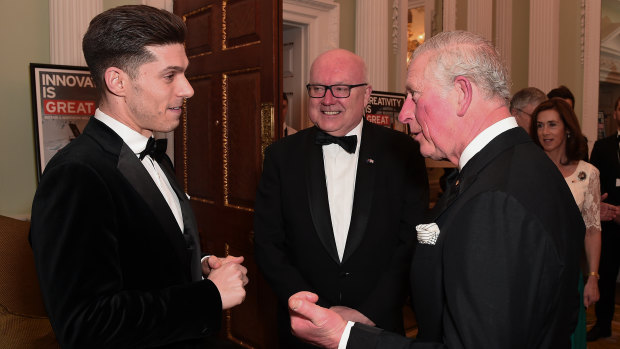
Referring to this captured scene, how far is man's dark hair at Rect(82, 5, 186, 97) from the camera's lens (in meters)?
1.30

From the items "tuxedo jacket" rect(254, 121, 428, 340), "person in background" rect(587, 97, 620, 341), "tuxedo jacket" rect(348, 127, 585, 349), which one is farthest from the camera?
"person in background" rect(587, 97, 620, 341)

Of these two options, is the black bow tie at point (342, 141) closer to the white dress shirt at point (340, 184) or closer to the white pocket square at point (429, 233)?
the white dress shirt at point (340, 184)

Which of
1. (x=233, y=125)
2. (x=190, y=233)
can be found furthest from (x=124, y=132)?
(x=233, y=125)

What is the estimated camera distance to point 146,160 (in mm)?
1451

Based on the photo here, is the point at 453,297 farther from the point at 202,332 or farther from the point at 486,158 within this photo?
the point at 202,332

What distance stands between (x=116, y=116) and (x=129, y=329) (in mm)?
584

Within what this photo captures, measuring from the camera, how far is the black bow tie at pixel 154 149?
142 centimetres

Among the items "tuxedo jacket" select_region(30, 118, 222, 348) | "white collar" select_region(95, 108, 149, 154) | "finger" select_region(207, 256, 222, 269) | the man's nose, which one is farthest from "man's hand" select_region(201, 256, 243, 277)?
the man's nose

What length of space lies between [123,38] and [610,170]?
4.25m

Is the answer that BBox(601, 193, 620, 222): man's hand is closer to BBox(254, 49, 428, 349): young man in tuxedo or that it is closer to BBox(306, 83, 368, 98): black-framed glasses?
BBox(254, 49, 428, 349): young man in tuxedo

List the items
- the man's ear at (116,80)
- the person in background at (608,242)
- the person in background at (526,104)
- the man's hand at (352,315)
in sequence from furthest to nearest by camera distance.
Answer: the person in background at (608,242), the person in background at (526,104), the man's hand at (352,315), the man's ear at (116,80)

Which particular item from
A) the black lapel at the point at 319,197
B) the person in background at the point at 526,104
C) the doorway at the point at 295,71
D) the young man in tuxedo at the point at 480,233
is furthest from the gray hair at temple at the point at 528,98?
the young man in tuxedo at the point at 480,233

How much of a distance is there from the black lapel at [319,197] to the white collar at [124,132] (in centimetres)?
89

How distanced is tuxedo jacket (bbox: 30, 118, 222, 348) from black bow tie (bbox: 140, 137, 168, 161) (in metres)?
0.08
